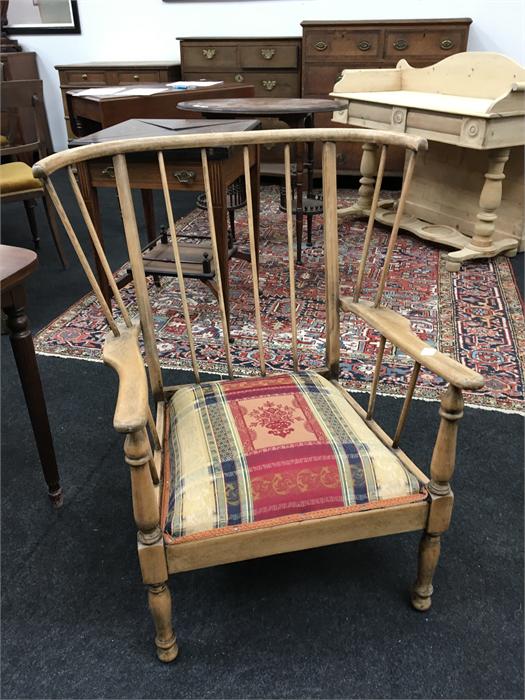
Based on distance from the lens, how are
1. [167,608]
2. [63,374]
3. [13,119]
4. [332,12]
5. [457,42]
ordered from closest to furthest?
1. [167,608]
2. [63,374]
3. [13,119]
4. [457,42]
5. [332,12]

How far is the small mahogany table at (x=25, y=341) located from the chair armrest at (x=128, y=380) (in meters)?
0.32

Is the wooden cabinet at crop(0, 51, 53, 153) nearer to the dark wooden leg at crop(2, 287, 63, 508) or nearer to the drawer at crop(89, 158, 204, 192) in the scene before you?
the drawer at crop(89, 158, 204, 192)

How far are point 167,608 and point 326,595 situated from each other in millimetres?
425

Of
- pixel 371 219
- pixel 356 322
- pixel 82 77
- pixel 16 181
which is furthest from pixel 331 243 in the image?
pixel 82 77

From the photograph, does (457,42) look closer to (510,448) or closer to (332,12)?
(332,12)

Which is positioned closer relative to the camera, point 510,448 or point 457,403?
point 457,403

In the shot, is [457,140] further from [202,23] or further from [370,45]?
[202,23]

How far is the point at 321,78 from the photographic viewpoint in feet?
14.2

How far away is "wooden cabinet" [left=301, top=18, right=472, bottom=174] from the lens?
→ 4020 millimetres

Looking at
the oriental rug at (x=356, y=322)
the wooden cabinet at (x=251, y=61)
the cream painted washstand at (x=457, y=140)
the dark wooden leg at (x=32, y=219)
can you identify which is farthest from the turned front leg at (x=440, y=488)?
the wooden cabinet at (x=251, y=61)

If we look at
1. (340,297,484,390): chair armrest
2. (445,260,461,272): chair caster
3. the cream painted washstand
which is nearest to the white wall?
the cream painted washstand

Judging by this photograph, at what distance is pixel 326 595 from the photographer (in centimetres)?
135

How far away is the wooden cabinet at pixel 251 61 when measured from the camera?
4.44m

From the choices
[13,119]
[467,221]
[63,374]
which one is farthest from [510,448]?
[13,119]
